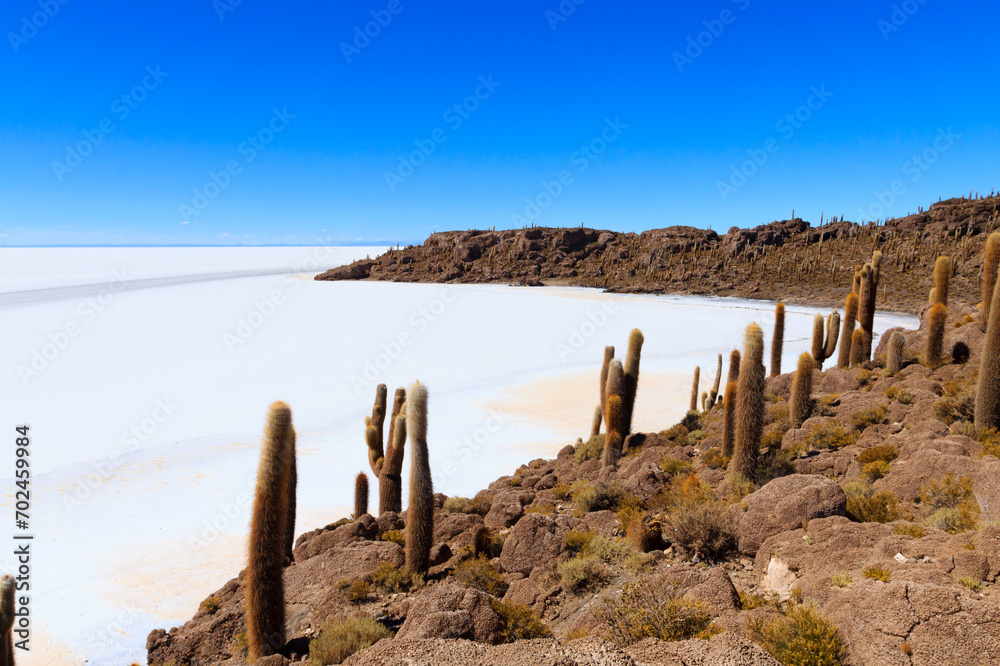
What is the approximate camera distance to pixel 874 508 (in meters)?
6.37

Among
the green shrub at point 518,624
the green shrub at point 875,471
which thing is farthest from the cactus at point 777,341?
the green shrub at point 518,624

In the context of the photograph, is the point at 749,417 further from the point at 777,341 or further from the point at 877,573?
the point at 777,341

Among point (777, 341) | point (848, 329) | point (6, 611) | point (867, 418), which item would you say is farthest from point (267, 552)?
point (848, 329)

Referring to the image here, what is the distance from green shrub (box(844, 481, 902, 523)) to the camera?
6.30 meters

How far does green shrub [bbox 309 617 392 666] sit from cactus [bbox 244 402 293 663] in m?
0.60

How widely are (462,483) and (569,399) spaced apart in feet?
28.5

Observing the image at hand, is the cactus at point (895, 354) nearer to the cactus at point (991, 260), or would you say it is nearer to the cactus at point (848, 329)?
the cactus at point (991, 260)

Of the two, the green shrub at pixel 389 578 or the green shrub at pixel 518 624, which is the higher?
the green shrub at pixel 518 624

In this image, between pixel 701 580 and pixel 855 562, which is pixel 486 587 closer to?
pixel 701 580

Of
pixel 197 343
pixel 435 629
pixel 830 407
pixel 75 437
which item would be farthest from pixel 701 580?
pixel 197 343

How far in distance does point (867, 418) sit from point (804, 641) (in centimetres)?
764

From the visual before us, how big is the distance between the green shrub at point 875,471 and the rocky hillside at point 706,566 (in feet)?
0.10

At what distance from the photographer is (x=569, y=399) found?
21453 millimetres

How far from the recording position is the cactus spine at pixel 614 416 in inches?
445
